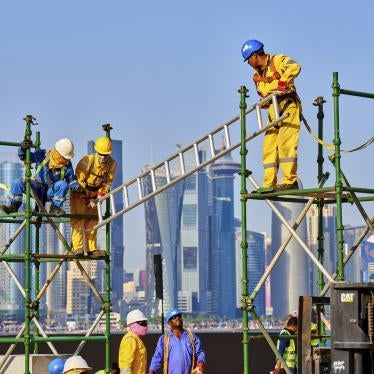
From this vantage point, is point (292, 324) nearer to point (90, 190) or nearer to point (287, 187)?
point (287, 187)

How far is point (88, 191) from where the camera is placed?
878 inches

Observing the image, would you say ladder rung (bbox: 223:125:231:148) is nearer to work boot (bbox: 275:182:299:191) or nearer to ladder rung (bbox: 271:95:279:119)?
ladder rung (bbox: 271:95:279:119)

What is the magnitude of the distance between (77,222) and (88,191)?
0.50m

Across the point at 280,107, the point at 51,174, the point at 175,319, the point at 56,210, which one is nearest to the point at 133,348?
the point at 175,319

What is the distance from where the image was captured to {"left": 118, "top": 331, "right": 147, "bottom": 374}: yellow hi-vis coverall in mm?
18922

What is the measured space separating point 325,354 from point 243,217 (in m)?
4.89

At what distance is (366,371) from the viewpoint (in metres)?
14.1

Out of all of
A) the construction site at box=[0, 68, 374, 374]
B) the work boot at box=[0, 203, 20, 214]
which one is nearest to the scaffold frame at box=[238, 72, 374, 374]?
the construction site at box=[0, 68, 374, 374]

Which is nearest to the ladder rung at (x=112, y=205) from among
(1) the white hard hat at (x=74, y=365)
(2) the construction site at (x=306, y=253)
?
(2) the construction site at (x=306, y=253)

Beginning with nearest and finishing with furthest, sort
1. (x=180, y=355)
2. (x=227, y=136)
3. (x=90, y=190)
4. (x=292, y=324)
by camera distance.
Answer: (x=180, y=355)
(x=227, y=136)
(x=292, y=324)
(x=90, y=190)

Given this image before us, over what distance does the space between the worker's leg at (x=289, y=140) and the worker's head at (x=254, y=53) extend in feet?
2.39

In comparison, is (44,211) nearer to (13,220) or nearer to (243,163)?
(13,220)

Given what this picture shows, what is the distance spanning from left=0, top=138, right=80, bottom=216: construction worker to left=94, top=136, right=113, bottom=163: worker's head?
40cm

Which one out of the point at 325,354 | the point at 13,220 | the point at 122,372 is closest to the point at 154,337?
the point at 13,220
